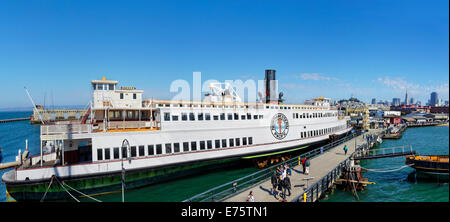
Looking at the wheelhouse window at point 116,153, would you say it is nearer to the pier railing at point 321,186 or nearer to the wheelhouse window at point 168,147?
the wheelhouse window at point 168,147

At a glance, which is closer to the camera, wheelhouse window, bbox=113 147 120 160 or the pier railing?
the pier railing

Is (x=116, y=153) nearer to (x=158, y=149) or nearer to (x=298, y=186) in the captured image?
(x=158, y=149)

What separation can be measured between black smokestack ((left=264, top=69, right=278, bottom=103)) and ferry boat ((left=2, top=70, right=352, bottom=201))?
19.6ft

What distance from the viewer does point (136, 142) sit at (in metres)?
17.8

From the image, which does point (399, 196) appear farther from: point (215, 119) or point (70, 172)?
point (70, 172)

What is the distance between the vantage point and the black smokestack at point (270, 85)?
32688 millimetres

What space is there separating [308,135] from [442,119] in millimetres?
77873

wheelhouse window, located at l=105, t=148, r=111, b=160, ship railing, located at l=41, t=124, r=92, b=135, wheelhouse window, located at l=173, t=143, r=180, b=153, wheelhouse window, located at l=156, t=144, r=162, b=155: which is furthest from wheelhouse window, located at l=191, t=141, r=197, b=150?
ship railing, located at l=41, t=124, r=92, b=135

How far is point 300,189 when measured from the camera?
13.3m

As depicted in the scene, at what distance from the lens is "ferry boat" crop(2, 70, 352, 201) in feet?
51.1

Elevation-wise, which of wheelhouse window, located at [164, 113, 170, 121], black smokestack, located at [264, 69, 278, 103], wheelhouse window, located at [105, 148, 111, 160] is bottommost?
wheelhouse window, located at [105, 148, 111, 160]

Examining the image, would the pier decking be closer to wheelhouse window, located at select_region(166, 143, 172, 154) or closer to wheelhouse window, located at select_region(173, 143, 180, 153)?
wheelhouse window, located at select_region(173, 143, 180, 153)

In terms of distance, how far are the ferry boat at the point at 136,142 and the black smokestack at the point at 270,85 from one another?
5.97 meters
